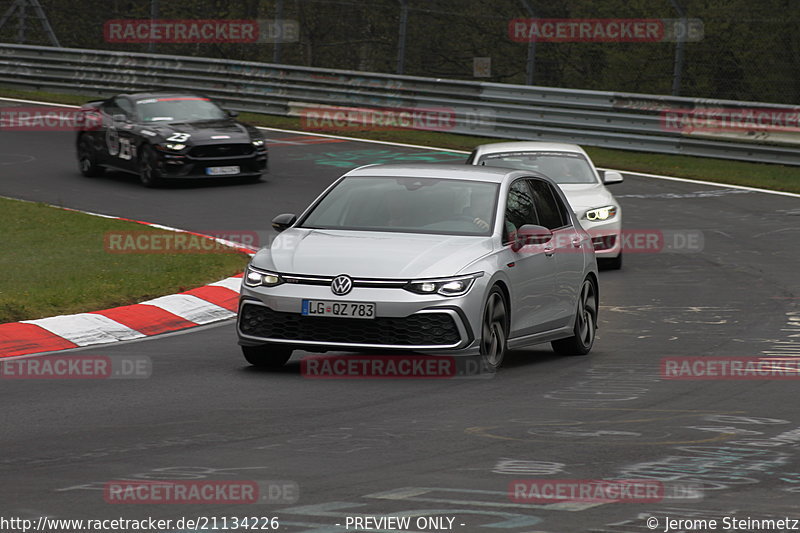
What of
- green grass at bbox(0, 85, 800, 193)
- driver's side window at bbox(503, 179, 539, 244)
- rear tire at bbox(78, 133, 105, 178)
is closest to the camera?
driver's side window at bbox(503, 179, 539, 244)

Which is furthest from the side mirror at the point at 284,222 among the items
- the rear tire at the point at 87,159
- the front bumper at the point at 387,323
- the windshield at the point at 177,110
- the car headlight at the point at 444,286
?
the rear tire at the point at 87,159

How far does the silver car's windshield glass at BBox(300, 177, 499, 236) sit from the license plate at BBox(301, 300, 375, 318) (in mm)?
1045

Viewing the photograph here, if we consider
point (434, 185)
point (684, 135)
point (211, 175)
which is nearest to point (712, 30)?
point (684, 135)

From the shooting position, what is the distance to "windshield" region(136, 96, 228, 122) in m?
25.1

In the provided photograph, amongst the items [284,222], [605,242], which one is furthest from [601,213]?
[284,222]

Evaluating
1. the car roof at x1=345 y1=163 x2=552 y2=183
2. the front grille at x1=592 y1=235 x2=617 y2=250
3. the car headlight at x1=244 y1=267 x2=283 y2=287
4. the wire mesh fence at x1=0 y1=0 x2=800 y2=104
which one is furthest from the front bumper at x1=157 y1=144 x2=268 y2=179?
the car headlight at x1=244 y1=267 x2=283 y2=287

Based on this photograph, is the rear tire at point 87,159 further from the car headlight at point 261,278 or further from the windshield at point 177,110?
the car headlight at point 261,278

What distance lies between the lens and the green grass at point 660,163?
27.1 metres

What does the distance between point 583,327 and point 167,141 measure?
1345cm

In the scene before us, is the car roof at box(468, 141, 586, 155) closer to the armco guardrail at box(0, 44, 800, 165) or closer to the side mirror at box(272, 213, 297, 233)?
the side mirror at box(272, 213, 297, 233)

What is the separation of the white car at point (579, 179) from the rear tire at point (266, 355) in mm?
7354

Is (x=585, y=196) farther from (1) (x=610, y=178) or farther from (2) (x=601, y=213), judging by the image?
(1) (x=610, y=178)

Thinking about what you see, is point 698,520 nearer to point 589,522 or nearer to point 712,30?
point 589,522

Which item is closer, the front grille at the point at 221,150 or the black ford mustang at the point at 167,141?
the black ford mustang at the point at 167,141
